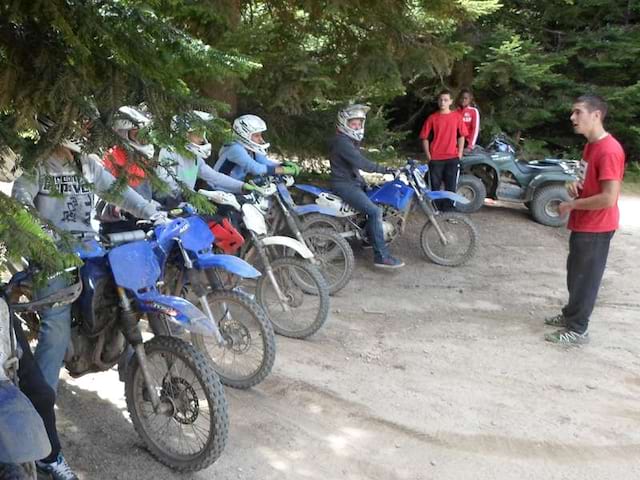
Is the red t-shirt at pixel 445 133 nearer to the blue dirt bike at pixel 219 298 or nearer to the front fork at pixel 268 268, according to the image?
the front fork at pixel 268 268

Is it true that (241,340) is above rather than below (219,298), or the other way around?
below

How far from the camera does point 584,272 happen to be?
18.8 feet

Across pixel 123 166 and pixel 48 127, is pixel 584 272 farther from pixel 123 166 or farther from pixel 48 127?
pixel 48 127

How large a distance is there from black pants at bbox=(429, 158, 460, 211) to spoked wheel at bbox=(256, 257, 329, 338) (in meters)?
4.26

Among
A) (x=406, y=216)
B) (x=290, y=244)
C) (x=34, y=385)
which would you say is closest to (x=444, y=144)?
(x=406, y=216)

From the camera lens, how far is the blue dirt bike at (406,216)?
7488mm

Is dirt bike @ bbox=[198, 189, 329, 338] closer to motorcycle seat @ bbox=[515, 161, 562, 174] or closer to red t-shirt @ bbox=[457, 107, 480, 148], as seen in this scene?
red t-shirt @ bbox=[457, 107, 480, 148]

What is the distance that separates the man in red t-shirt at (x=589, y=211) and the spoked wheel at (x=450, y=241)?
209 cm

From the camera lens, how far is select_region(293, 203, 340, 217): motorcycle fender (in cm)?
714

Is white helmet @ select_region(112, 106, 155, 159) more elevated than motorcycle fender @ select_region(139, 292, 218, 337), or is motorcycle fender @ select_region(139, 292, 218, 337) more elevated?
white helmet @ select_region(112, 106, 155, 159)

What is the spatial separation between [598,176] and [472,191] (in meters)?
4.61

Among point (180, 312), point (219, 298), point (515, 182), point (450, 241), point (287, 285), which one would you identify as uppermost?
point (515, 182)

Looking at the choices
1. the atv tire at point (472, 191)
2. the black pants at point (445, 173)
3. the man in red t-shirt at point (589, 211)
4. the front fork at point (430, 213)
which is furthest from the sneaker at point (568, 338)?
the atv tire at point (472, 191)

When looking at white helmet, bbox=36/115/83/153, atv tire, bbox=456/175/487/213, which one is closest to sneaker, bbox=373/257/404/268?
atv tire, bbox=456/175/487/213
